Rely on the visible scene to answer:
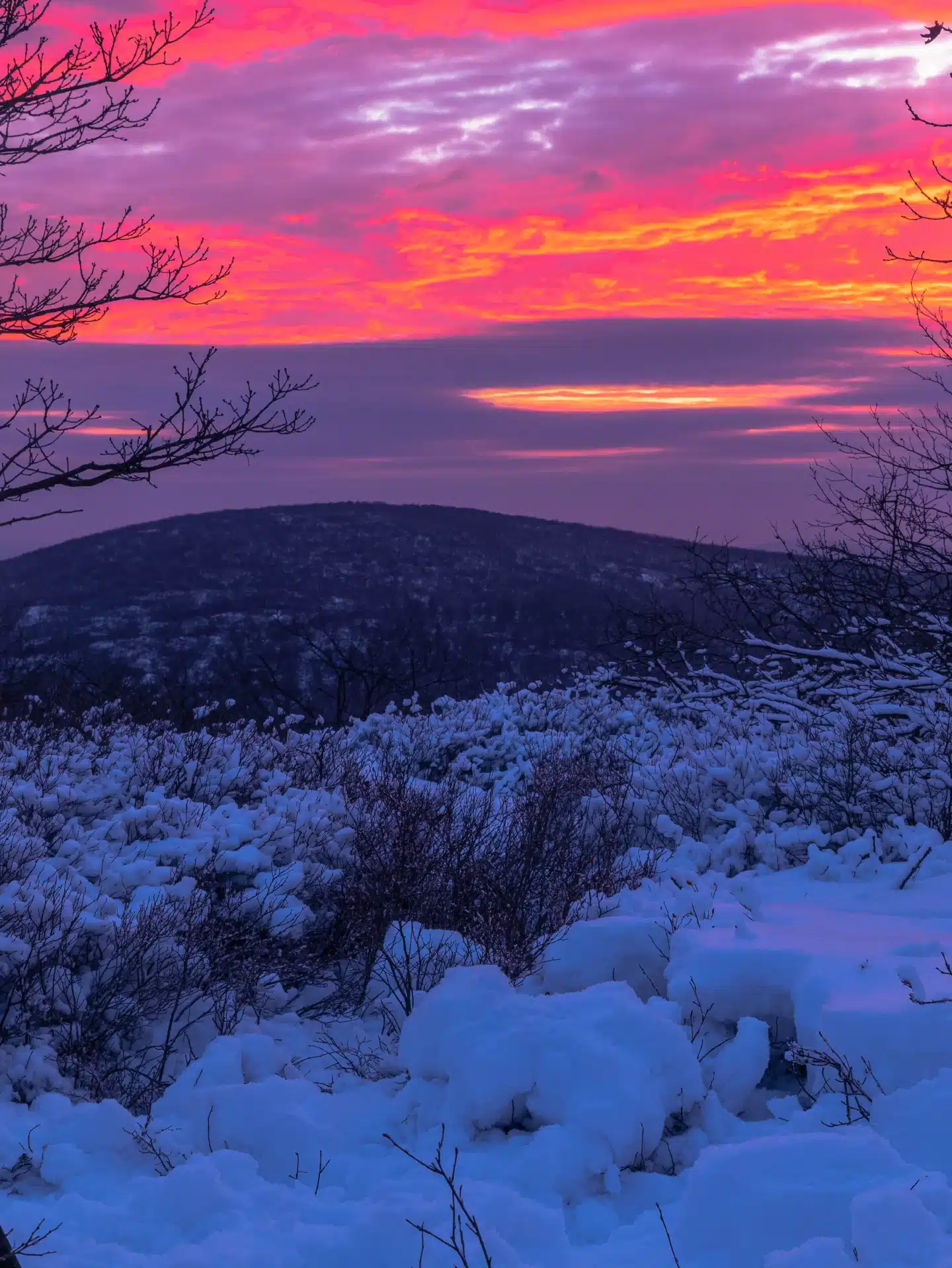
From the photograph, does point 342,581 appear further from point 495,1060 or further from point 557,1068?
point 557,1068

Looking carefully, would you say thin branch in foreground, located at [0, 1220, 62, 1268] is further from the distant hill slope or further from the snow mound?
the distant hill slope

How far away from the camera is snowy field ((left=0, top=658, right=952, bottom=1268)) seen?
327cm

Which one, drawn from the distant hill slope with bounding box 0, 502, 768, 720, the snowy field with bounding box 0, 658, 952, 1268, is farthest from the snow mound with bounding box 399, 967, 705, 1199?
Result: the distant hill slope with bounding box 0, 502, 768, 720

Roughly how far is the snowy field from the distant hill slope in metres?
31.4

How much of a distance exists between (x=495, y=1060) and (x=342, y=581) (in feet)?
202

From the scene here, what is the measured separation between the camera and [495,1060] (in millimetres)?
4246

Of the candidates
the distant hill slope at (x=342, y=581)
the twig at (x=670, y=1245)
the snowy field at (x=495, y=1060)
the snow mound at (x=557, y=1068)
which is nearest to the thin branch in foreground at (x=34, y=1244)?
the snowy field at (x=495, y=1060)

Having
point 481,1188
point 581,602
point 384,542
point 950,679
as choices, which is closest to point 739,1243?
point 481,1188

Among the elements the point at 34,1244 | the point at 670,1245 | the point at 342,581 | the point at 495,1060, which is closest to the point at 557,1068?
the point at 495,1060

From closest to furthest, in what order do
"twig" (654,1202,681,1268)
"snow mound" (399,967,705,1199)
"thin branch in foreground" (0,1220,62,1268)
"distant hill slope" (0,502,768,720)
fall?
1. "twig" (654,1202,681,1268)
2. "thin branch in foreground" (0,1220,62,1268)
3. "snow mound" (399,967,705,1199)
4. "distant hill slope" (0,502,768,720)

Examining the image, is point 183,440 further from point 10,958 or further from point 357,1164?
point 357,1164

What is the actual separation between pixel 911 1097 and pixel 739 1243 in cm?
96

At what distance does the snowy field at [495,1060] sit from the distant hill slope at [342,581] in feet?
103

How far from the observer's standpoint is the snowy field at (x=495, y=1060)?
3271mm
